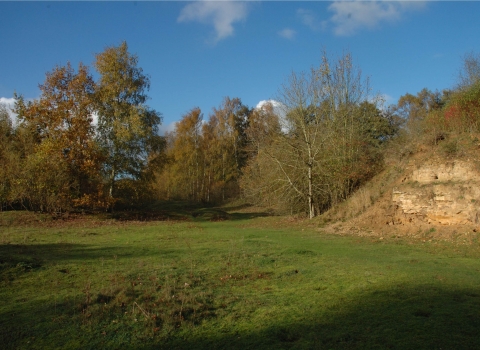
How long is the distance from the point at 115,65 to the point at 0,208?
14.9 m

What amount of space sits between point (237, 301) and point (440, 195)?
14.5m

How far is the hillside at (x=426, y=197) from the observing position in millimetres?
17047

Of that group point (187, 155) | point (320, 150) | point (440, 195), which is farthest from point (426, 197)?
point (187, 155)

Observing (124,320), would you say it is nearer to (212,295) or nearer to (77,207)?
(212,295)

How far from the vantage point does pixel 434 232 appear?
1739 cm

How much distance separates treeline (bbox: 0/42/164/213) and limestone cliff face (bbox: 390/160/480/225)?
21.5 meters

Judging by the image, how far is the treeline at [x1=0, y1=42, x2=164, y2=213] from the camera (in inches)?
1087

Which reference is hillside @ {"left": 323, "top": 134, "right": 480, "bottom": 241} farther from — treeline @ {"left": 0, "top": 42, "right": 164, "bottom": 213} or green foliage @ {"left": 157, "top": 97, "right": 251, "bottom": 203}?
green foliage @ {"left": 157, "top": 97, "right": 251, "bottom": 203}

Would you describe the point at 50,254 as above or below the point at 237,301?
above

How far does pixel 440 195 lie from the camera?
1812 centimetres

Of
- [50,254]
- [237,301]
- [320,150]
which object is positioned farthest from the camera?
[320,150]

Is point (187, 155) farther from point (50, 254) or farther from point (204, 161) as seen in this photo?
point (50, 254)

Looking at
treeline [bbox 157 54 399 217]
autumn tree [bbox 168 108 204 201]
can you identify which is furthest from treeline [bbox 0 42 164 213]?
autumn tree [bbox 168 108 204 201]

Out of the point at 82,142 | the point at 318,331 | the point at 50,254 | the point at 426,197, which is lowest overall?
the point at 318,331
